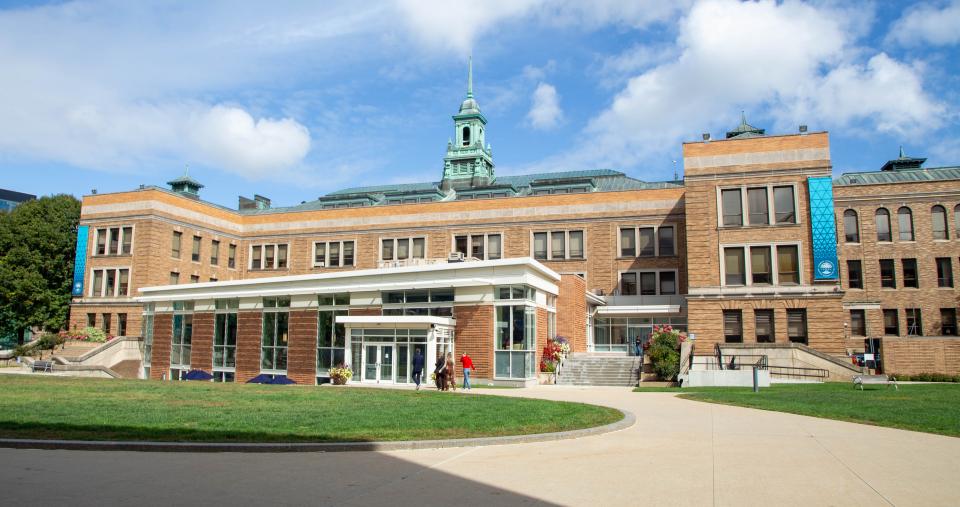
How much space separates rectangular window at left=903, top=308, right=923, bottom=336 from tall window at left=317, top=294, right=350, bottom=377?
37213 millimetres

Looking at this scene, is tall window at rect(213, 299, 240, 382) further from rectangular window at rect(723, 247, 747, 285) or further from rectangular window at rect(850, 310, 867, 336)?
rectangular window at rect(850, 310, 867, 336)

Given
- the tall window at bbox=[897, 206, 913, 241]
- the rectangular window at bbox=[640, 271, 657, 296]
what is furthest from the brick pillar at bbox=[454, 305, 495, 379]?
the tall window at bbox=[897, 206, 913, 241]

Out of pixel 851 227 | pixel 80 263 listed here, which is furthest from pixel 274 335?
pixel 851 227

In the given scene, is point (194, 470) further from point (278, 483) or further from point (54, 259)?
point (54, 259)

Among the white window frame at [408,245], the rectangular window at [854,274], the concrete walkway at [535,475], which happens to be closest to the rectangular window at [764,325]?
the rectangular window at [854,274]

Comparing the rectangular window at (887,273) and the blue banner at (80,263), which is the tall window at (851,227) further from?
the blue banner at (80,263)

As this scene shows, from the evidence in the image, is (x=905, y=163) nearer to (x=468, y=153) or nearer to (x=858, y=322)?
(x=858, y=322)

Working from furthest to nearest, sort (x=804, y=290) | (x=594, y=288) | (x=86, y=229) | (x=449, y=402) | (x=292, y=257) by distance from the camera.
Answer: (x=292, y=257), (x=86, y=229), (x=594, y=288), (x=804, y=290), (x=449, y=402)

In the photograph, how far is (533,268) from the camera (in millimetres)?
34406

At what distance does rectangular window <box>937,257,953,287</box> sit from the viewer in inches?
1887

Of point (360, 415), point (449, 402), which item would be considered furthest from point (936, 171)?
point (360, 415)

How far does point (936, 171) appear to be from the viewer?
51.8 metres

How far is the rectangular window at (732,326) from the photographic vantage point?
40.6 metres

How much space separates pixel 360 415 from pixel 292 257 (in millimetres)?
47164
